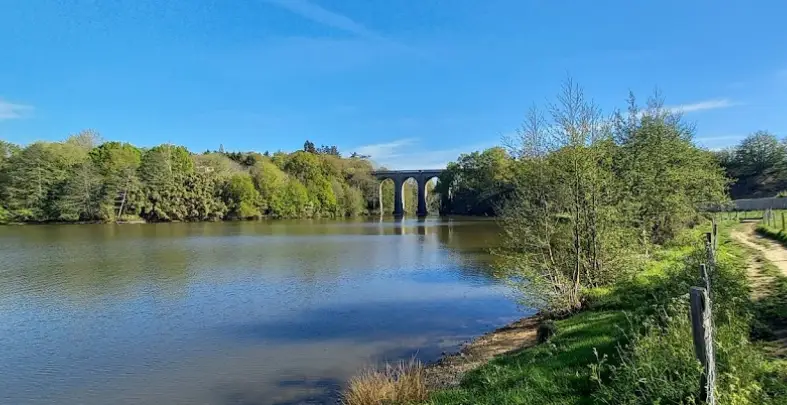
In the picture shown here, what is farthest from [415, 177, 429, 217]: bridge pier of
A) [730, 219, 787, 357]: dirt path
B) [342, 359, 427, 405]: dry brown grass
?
[342, 359, 427, 405]: dry brown grass

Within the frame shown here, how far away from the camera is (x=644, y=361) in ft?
19.1

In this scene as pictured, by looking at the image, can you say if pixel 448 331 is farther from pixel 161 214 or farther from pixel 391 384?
pixel 161 214

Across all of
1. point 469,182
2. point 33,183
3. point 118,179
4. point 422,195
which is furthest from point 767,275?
point 422,195

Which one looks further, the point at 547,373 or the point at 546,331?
the point at 546,331

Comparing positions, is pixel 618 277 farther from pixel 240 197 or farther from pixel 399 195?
pixel 399 195

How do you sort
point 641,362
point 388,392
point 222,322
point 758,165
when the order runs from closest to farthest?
point 641,362
point 388,392
point 222,322
point 758,165

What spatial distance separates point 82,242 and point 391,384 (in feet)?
148

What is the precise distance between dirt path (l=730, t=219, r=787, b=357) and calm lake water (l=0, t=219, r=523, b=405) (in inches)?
276

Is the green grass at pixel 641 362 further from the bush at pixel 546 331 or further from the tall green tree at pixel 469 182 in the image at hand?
the tall green tree at pixel 469 182

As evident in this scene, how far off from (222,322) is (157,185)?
3080 inches

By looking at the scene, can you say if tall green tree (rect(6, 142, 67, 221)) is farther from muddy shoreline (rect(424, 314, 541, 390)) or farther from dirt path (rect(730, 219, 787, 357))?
dirt path (rect(730, 219, 787, 357))

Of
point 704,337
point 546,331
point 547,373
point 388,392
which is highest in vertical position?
point 704,337

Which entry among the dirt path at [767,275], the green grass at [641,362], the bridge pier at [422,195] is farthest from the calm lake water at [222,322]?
the bridge pier at [422,195]

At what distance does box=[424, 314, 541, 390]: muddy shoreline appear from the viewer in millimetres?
10016
